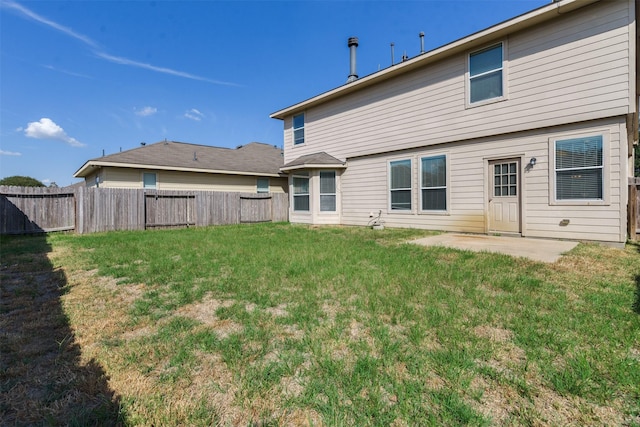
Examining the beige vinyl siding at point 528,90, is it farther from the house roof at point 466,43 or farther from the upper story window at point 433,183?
the upper story window at point 433,183

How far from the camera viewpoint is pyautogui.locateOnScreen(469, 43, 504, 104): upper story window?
25.6ft

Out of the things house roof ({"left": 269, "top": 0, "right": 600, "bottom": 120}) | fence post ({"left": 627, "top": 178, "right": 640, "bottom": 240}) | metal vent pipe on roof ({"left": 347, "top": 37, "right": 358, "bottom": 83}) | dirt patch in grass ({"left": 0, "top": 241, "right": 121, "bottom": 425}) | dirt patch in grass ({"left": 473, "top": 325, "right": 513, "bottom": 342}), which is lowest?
dirt patch in grass ({"left": 0, "top": 241, "right": 121, "bottom": 425})

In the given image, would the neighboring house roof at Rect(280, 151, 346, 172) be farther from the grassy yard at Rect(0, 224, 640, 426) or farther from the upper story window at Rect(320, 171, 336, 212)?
the grassy yard at Rect(0, 224, 640, 426)

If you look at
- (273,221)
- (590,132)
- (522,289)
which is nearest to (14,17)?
(273,221)

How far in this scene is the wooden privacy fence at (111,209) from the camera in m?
9.80

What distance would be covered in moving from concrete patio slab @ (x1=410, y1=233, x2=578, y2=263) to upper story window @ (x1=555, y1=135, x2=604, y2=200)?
1167 millimetres

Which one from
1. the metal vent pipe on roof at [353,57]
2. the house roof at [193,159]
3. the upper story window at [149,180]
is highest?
the metal vent pipe on roof at [353,57]

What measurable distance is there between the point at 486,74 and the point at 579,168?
3.38 metres

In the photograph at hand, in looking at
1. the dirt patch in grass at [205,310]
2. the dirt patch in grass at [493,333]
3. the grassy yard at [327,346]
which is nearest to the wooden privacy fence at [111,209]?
the grassy yard at [327,346]

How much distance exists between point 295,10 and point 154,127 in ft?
46.8

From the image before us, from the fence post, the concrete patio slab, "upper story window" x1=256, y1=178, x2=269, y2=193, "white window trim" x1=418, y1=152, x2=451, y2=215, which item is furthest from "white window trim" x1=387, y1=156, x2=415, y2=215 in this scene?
"upper story window" x1=256, y1=178, x2=269, y2=193

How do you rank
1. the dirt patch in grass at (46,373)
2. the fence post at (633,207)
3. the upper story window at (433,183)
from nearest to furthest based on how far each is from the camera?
the dirt patch in grass at (46,373)
the fence post at (633,207)
the upper story window at (433,183)

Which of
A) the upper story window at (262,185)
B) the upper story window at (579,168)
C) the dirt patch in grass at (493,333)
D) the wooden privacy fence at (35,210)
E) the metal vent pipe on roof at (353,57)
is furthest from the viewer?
the upper story window at (262,185)

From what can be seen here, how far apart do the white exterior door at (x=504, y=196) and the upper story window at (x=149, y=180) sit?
1405 centimetres
